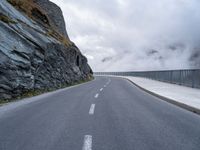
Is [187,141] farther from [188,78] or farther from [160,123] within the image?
[188,78]

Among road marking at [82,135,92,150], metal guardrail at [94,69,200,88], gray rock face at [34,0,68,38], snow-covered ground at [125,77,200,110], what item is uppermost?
gray rock face at [34,0,68,38]

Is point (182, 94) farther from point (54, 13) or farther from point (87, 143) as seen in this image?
point (54, 13)

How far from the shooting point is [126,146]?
5.16 metres

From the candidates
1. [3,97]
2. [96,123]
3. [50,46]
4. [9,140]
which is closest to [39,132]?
[9,140]

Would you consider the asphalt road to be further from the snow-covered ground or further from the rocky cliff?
the rocky cliff

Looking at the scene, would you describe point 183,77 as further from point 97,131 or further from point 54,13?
point 54,13

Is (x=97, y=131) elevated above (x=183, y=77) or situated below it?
below

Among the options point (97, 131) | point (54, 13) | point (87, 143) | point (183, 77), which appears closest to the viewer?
point (87, 143)

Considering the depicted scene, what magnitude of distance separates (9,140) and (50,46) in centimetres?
1778

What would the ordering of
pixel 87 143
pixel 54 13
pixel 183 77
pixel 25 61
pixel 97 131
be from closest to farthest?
pixel 87 143
pixel 97 131
pixel 25 61
pixel 183 77
pixel 54 13

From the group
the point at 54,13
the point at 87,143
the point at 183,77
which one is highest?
the point at 54,13

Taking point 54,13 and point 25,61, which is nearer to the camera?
point 25,61

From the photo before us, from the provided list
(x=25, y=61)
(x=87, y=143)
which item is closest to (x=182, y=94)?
(x=25, y=61)

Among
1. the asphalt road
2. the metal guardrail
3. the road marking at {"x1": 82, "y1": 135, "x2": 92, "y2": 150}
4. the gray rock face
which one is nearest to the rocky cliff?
the asphalt road
